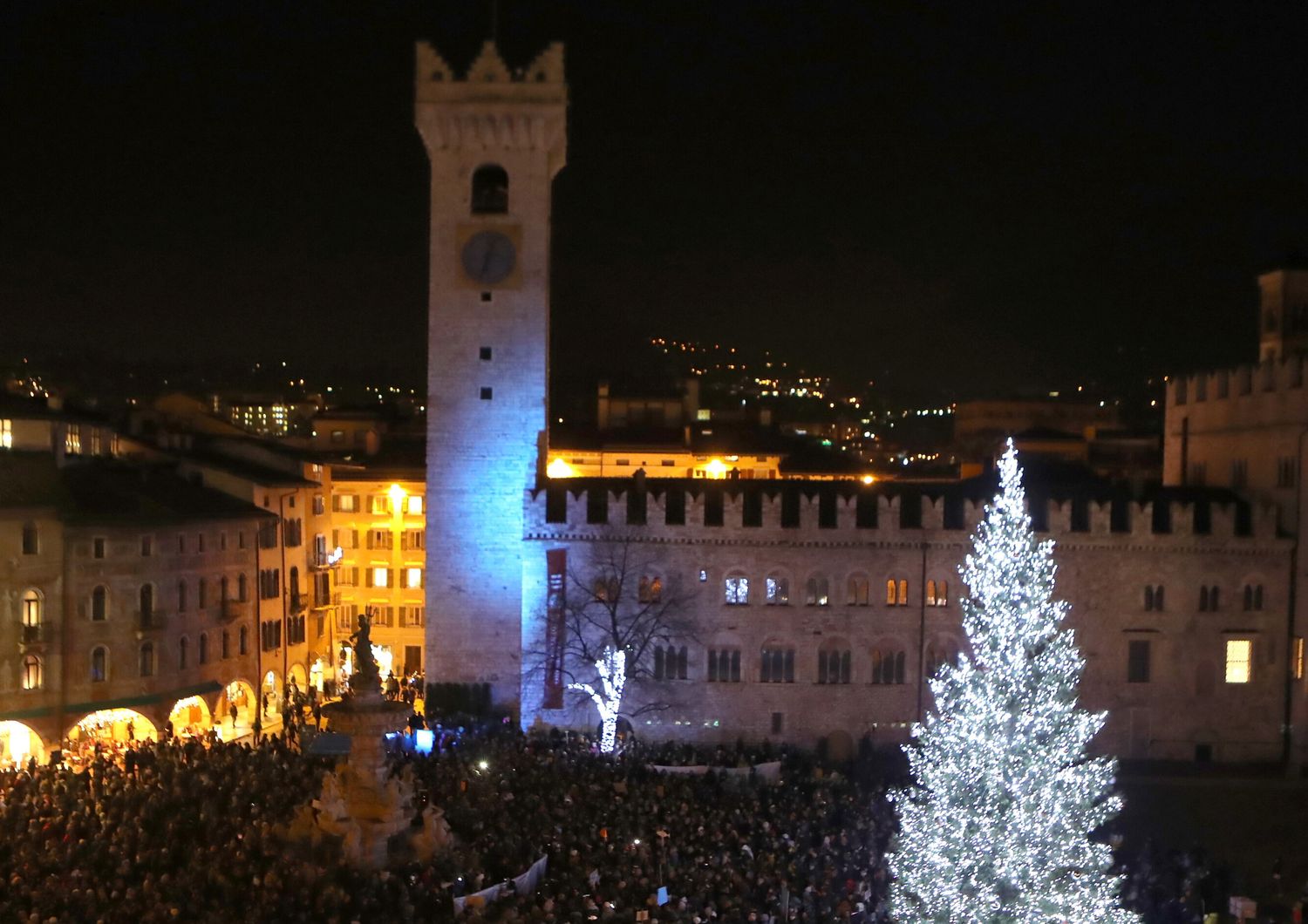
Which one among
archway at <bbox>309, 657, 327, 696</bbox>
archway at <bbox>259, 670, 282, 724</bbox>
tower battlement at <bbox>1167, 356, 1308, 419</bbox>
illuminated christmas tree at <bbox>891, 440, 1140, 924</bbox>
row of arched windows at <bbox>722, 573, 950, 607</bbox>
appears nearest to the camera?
illuminated christmas tree at <bbox>891, 440, 1140, 924</bbox>

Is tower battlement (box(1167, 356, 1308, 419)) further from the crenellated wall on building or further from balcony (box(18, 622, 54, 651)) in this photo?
balcony (box(18, 622, 54, 651))

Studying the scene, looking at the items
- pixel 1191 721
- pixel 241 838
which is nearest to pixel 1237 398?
pixel 1191 721

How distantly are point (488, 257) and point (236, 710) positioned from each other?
18.9 meters

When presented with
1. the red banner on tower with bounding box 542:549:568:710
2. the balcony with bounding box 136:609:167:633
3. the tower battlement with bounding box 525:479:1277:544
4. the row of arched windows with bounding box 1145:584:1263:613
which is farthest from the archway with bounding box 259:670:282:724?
the row of arched windows with bounding box 1145:584:1263:613

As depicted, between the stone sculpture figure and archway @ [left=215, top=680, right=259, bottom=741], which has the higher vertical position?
the stone sculpture figure

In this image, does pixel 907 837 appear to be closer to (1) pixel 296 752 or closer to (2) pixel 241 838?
(2) pixel 241 838

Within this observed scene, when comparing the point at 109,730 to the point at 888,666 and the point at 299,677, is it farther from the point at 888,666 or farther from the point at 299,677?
the point at 888,666

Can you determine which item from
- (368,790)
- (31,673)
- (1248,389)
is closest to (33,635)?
(31,673)

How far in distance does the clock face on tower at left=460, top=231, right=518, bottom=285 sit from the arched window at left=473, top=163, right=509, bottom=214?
89 centimetres

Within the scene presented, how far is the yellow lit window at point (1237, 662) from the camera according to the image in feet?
149

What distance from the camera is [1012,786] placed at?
26531mm

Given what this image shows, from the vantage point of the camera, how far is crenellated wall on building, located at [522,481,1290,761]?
148 ft

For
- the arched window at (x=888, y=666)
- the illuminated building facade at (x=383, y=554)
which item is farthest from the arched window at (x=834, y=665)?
the illuminated building facade at (x=383, y=554)

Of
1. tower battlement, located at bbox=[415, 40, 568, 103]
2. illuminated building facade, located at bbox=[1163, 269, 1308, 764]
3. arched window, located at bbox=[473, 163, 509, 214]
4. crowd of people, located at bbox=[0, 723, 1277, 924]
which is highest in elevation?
tower battlement, located at bbox=[415, 40, 568, 103]
